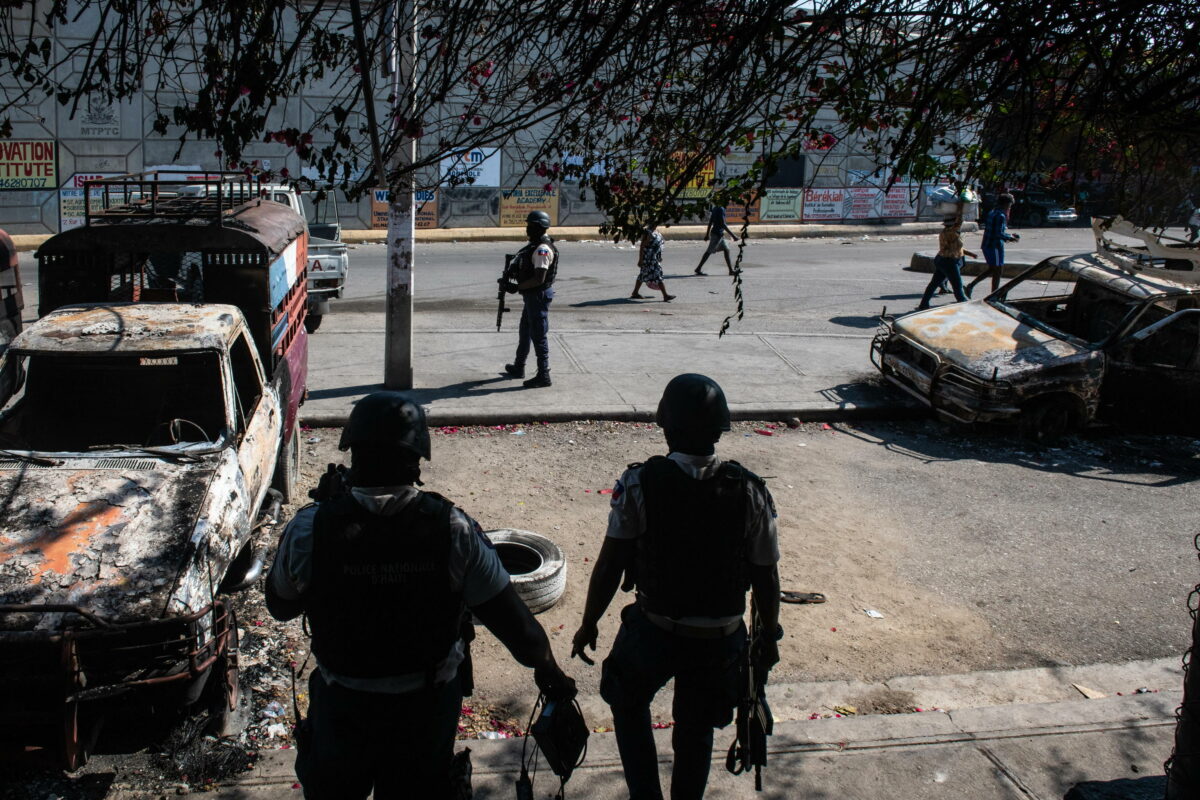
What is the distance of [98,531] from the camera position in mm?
4527

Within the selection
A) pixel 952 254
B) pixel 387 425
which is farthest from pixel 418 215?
pixel 387 425

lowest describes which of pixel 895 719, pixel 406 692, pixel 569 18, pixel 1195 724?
pixel 895 719

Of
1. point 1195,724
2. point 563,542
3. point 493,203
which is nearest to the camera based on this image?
point 1195,724

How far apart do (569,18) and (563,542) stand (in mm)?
3520

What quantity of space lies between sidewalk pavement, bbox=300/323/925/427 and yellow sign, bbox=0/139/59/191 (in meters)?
12.8

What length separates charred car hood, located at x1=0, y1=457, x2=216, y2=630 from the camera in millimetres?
4168

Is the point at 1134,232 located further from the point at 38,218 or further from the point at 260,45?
the point at 38,218

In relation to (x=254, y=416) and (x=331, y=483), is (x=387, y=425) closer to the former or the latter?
(x=331, y=483)

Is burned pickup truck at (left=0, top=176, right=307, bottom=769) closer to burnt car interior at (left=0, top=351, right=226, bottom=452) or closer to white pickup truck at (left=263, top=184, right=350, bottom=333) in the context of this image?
burnt car interior at (left=0, top=351, right=226, bottom=452)

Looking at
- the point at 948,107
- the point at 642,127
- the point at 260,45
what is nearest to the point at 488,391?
the point at 642,127

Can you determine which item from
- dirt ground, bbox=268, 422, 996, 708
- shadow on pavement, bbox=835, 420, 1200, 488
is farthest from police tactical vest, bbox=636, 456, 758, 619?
shadow on pavement, bbox=835, 420, 1200, 488

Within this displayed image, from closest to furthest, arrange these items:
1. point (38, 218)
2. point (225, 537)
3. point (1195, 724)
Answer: point (1195, 724), point (225, 537), point (38, 218)

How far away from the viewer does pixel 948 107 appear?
14.7 ft

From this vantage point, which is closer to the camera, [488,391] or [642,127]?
[642,127]
